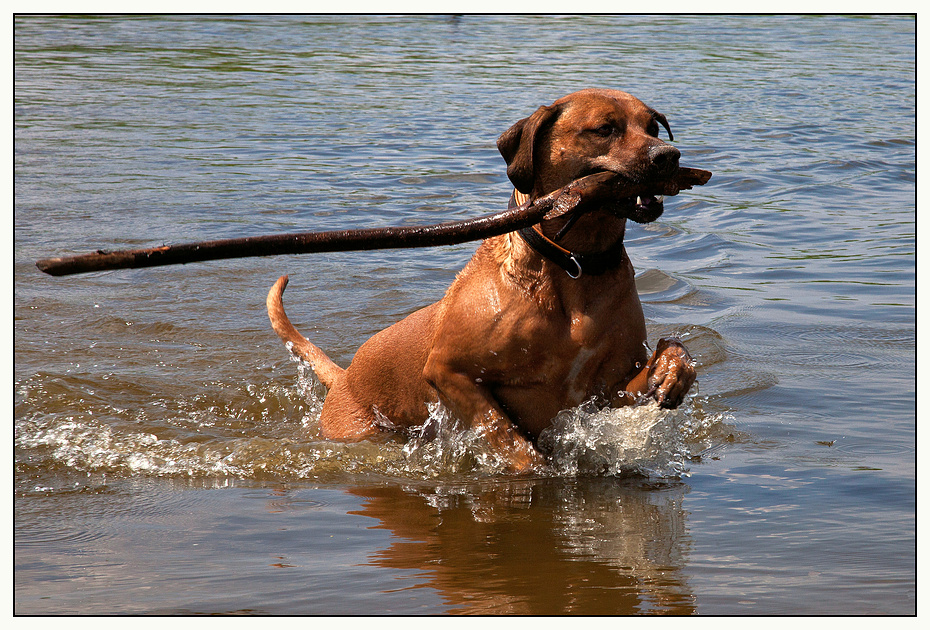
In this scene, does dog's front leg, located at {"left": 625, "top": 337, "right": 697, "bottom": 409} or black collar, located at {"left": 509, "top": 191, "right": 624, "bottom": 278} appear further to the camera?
black collar, located at {"left": 509, "top": 191, "right": 624, "bottom": 278}

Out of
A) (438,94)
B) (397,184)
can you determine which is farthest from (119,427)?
(438,94)

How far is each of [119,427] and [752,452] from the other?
128 inches

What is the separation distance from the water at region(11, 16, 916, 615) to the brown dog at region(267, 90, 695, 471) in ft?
0.60

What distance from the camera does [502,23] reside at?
28172mm

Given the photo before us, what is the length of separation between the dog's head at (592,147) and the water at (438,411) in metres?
1.02

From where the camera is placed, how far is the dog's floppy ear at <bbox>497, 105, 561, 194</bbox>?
4.26 metres

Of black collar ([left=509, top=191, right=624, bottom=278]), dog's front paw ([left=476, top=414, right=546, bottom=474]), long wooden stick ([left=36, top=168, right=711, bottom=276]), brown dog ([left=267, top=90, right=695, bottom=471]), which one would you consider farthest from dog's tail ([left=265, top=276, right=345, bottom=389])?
long wooden stick ([left=36, top=168, right=711, bottom=276])

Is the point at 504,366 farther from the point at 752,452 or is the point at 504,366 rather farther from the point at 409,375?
the point at 752,452

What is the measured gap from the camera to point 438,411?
4809mm

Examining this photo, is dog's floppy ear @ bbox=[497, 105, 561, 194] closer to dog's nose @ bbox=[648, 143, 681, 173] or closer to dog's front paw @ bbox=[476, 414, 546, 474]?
dog's nose @ bbox=[648, 143, 681, 173]

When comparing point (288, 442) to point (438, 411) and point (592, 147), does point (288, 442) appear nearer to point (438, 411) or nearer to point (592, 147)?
point (438, 411)

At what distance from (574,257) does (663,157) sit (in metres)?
0.59

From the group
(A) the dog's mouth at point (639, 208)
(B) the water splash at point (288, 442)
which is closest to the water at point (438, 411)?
(B) the water splash at point (288, 442)

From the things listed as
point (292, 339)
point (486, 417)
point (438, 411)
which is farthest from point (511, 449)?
point (292, 339)
